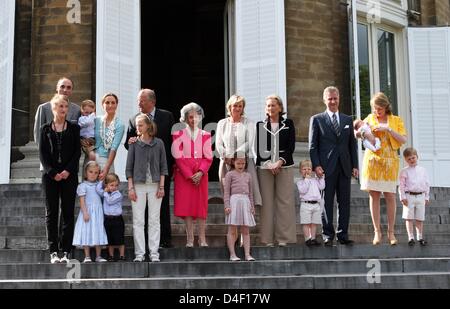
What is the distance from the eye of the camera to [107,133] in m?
8.26

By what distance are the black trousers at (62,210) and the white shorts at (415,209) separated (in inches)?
147

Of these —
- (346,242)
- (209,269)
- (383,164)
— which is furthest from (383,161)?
(209,269)

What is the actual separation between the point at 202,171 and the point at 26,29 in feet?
21.1

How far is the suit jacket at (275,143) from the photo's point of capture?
8.16 m

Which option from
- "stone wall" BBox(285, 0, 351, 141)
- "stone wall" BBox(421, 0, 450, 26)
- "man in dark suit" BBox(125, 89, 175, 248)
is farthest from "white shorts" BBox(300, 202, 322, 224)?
"stone wall" BBox(421, 0, 450, 26)

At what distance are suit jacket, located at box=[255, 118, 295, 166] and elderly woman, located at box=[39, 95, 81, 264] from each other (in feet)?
6.57

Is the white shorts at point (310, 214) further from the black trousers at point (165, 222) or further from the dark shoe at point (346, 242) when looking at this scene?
the black trousers at point (165, 222)

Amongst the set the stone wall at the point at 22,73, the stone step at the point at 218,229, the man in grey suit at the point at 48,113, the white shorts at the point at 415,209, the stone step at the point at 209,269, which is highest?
the stone wall at the point at 22,73

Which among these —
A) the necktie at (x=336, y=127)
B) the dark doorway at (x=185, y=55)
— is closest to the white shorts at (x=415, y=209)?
the necktie at (x=336, y=127)

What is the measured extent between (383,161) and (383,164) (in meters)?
0.04

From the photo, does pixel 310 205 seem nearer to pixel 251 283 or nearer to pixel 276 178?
pixel 276 178

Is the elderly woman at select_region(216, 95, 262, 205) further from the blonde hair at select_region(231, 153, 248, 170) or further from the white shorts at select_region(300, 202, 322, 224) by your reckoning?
the white shorts at select_region(300, 202, 322, 224)

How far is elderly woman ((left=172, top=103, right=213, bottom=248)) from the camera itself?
8.05 meters

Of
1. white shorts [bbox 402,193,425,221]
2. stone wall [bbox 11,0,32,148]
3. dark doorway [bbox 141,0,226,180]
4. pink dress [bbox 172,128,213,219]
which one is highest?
dark doorway [bbox 141,0,226,180]
